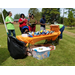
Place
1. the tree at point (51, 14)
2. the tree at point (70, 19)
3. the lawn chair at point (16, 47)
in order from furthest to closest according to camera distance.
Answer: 1. the tree at point (51, 14)
2. the tree at point (70, 19)
3. the lawn chair at point (16, 47)

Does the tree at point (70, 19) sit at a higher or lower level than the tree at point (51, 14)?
lower

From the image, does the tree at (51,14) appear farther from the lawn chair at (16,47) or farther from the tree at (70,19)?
the lawn chair at (16,47)

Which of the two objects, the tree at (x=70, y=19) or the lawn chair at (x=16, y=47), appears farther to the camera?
the tree at (x=70, y=19)

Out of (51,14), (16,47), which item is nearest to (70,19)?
(16,47)

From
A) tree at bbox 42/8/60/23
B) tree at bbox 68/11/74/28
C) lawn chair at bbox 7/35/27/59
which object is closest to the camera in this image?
lawn chair at bbox 7/35/27/59

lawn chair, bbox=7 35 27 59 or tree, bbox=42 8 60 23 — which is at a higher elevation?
tree, bbox=42 8 60 23

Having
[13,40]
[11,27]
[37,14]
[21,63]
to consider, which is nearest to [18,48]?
[13,40]

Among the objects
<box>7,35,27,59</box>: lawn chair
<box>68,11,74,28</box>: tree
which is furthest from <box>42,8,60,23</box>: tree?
<box>7,35,27,59</box>: lawn chair

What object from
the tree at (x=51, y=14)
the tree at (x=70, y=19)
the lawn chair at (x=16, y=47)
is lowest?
the lawn chair at (x=16, y=47)

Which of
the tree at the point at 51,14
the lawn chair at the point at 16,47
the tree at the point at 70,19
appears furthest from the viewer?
the tree at the point at 51,14

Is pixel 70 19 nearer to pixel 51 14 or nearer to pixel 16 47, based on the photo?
pixel 16 47

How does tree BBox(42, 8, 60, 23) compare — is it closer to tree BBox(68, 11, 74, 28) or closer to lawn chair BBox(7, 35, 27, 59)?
tree BBox(68, 11, 74, 28)

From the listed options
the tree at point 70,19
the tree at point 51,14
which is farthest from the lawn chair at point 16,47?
the tree at point 51,14

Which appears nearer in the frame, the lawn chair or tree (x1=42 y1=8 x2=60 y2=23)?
the lawn chair
